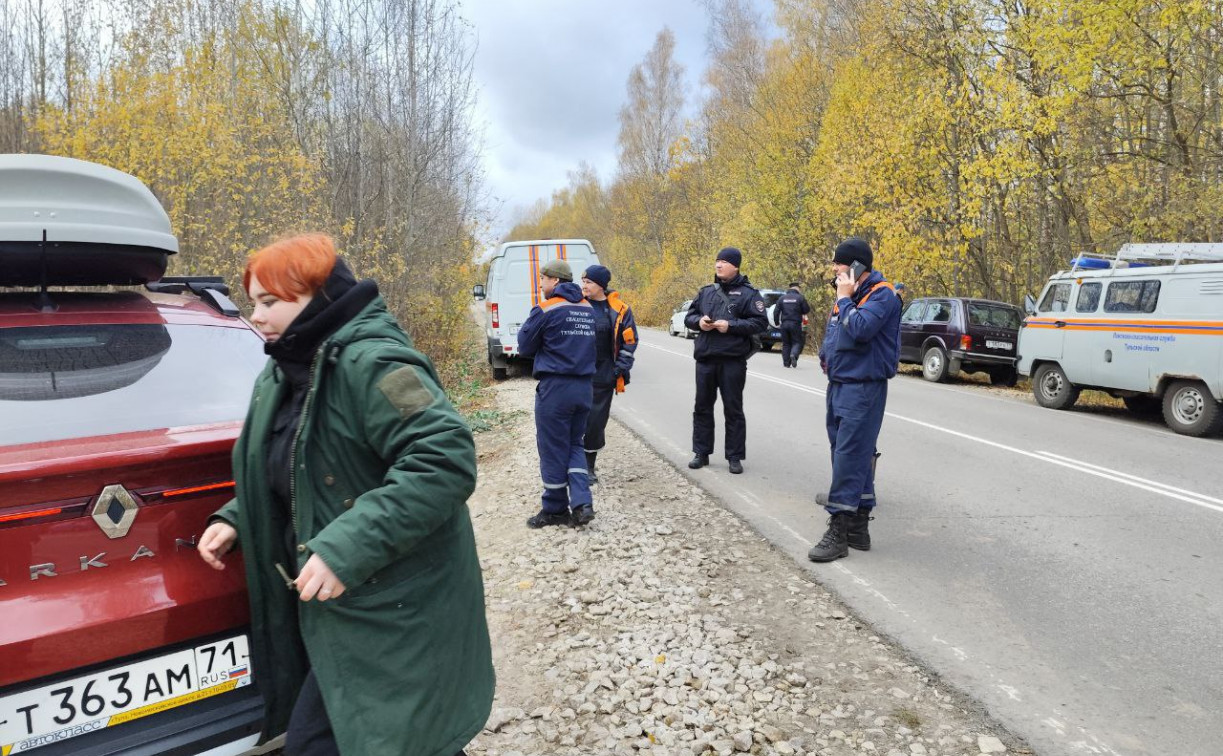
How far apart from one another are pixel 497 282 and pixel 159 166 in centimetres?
582

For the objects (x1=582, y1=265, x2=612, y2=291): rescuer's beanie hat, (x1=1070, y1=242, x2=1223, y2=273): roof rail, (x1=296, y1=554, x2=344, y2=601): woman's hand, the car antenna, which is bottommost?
(x1=296, y1=554, x2=344, y2=601): woman's hand

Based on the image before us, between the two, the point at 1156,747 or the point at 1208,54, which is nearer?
the point at 1156,747

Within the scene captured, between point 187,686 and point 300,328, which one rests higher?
point 300,328

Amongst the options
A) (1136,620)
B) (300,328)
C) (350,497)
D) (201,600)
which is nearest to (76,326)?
(201,600)

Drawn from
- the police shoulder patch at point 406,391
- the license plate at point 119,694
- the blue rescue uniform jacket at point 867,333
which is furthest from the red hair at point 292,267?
the blue rescue uniform jacket at point 867,333

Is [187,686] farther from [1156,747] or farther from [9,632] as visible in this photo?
[1156,747]

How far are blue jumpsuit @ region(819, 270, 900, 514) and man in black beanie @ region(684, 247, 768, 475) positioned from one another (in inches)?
76.5

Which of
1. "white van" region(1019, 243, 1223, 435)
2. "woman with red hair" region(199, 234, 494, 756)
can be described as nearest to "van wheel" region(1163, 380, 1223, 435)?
"white van" region(1019, 243, 1223, 435)

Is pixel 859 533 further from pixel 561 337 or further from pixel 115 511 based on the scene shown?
pixel 115 511

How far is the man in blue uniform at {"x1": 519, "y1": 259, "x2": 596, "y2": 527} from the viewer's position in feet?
17.7

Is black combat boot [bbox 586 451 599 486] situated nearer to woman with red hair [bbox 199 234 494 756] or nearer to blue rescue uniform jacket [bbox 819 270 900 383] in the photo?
blue rescue uniform jacket [bbox 819 270 900 383]

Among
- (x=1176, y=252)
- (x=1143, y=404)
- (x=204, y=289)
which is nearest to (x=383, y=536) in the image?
(x=204, y=289)

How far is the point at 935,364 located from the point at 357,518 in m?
16.4

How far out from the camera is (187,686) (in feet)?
7.34
